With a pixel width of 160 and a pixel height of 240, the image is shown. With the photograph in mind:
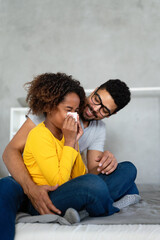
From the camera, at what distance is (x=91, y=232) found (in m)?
0.83

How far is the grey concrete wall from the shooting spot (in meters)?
2.99

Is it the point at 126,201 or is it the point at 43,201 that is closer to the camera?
the point at 43,201

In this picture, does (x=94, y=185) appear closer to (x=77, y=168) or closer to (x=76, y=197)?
(x=76, y=197)

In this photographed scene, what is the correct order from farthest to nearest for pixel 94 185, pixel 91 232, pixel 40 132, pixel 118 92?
pixel 118 92 < pixel 40 132 < pixel 94 185 < pixel 91 232

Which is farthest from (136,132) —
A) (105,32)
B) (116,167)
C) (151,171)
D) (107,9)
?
(116,167)

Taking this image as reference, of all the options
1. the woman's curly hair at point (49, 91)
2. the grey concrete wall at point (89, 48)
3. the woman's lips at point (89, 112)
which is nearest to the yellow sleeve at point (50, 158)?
the woman's curly hair at point (49, 91)

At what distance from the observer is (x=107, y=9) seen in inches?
125

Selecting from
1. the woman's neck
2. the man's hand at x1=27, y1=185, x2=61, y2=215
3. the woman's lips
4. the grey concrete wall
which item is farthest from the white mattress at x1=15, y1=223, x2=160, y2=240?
the grey concrete wall

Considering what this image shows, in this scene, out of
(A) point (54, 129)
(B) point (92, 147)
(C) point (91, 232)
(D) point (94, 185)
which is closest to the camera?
(C) point (91, 232)

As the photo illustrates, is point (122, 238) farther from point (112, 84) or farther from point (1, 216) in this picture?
point (112, 84)

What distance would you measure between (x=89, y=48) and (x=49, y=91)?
197 centimetres

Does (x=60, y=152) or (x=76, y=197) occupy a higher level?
(x=60, y=152)

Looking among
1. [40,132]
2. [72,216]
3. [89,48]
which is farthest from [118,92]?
[89,48]

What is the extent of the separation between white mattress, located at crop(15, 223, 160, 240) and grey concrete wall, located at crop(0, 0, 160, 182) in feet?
7.02
